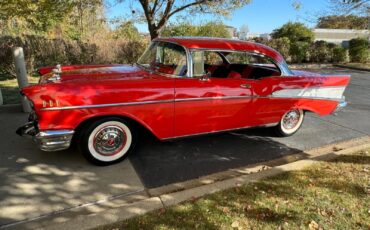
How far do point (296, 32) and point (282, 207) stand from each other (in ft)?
66.2

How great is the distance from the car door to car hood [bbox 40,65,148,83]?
0.66 meters

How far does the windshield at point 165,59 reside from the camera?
4.08m

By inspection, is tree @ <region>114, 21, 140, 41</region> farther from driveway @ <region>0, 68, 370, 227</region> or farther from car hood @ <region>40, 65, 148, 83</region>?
car hood @ <region>40, 65, 148, 83</region>

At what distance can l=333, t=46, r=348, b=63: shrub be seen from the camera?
17984 millimetres

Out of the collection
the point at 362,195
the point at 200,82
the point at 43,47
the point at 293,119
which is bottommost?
the point at 362,195

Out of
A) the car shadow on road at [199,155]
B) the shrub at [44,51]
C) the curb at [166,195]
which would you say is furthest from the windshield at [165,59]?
the shrub at [44,51]

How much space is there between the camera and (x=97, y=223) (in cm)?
267

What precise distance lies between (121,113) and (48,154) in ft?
4.36

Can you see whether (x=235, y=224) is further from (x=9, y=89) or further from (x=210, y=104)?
(x=9, y=89)

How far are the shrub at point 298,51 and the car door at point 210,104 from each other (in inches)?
563

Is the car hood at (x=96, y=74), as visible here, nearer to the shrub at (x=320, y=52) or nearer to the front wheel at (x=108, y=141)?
the front wheel at (x=108, y=141)

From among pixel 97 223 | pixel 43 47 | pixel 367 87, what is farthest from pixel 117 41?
pixel 97 223

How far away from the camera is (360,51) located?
60.7 feet

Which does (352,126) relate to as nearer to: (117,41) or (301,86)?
(301,86)
